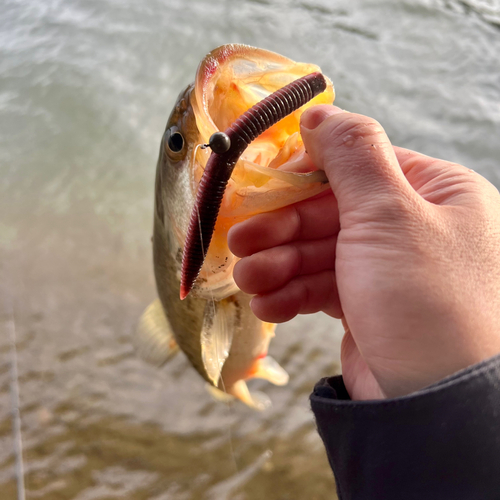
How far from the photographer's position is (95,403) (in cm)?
235

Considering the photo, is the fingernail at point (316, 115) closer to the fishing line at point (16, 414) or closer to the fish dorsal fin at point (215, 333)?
the fish dorsal fin at point (215, 333)

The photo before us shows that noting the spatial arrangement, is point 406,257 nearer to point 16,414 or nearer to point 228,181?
point 228,181

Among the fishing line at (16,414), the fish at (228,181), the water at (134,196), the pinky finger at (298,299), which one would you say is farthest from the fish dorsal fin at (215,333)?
the fishing line at (16,414)

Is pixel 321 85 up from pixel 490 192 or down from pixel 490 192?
up

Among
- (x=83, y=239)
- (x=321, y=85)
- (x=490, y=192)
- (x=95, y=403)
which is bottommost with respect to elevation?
(x=95, y=403)

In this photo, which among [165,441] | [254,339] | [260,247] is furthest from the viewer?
[165,441]

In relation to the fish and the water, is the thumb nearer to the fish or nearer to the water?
the fish

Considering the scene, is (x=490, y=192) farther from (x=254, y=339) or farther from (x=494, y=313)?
(x=254, y=339)

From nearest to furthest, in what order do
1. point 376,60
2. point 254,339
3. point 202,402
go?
point 254,339
point 202,402
point 376,60

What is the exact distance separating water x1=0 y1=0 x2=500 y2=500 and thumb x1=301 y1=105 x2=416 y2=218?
5.81ft

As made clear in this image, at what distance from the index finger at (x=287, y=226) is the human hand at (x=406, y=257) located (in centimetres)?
20

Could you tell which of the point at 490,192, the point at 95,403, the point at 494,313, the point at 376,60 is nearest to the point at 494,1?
the point at 376,60

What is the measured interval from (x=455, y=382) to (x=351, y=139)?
21.9 inches

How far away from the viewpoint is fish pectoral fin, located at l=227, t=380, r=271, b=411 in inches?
91.0
